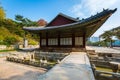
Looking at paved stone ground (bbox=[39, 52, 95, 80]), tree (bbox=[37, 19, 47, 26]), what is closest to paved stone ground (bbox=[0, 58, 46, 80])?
paved stone ground (bbox=[39, 52, 95, 80])

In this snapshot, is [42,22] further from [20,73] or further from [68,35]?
[20,73]

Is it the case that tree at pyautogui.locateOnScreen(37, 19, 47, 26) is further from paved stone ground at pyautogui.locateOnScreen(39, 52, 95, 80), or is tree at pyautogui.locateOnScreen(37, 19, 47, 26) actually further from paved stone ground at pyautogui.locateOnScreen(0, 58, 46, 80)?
paved stone ground at pyautogui.locateOnScreen(39, 52, 95, 80)

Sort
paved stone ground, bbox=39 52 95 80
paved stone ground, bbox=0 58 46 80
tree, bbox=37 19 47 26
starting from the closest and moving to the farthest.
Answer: paved stone ground, bbox=39 52 95 80
paved stone ground, bbox=0 58 46 80
tree, bbox=37 19 47 26

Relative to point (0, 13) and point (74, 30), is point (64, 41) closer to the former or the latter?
point (74, 30)

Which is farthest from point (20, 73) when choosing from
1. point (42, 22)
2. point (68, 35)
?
point (42, 22)

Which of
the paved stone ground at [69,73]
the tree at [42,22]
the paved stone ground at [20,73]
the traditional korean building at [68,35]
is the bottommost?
the paved stone ground at [20,73]

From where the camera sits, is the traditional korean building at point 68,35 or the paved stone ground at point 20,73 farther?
the traditional korean building at point 68,35

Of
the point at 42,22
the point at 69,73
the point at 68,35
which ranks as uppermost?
the point at 42,22

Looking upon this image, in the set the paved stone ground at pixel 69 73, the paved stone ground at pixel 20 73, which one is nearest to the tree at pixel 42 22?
the paved stone ground at pixel 20 73

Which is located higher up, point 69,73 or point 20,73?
point 69,73

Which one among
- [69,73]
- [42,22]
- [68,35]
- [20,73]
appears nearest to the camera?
[69,73]

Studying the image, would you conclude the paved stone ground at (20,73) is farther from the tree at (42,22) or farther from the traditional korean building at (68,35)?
the tree at (42,22)

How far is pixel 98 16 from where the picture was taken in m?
13.1

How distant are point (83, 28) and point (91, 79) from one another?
1176cm
